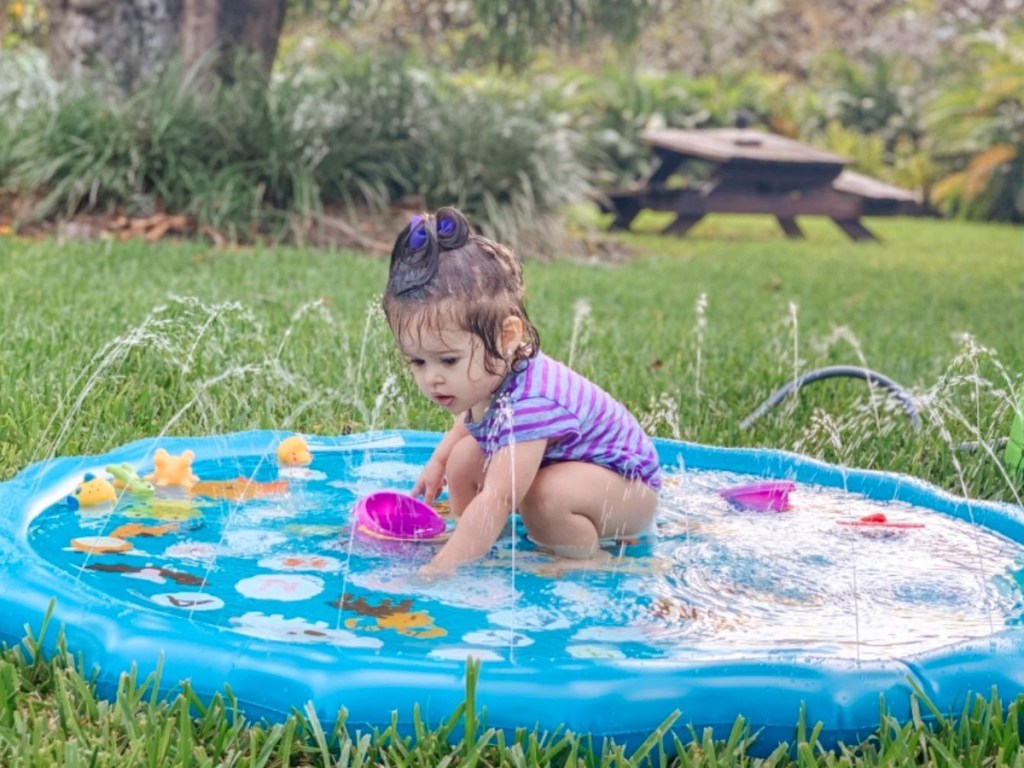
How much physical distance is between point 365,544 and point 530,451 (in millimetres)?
416

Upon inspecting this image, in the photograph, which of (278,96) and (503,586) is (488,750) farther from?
(278,96)

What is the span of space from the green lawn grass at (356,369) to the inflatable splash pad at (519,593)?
7 cm

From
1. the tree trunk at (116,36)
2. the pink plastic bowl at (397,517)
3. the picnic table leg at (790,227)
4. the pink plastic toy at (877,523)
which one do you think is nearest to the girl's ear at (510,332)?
the pink plastic bowl at (397,517)

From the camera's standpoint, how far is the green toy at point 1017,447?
344 centimetres

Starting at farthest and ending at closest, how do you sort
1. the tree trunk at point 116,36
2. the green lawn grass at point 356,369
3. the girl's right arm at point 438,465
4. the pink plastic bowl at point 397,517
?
1. the tree trunk at point 116,36
2. the girl's right arm at point 438,465
3. the pink plastic bowl at point 397,517
4. the green lawn grass at point 356,369

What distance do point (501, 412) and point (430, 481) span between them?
1.39 ft

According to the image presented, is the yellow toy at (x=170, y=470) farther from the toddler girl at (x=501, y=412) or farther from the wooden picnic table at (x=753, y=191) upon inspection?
the wooden picnic table at (x=753, y=191)

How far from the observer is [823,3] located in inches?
1094

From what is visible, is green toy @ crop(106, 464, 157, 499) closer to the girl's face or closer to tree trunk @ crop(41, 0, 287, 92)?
the girl's face

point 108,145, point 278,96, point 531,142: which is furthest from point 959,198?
point 108,145

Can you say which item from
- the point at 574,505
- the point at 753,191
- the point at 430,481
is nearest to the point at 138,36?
the point at 753,191

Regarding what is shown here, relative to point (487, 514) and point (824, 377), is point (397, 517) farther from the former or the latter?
point (824, 377)

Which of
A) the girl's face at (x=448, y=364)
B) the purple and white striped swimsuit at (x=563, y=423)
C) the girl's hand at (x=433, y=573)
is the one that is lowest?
the girl's hand at (x=433, y=573)

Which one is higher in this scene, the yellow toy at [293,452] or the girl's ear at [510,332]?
the girl's ear at [510,332]
